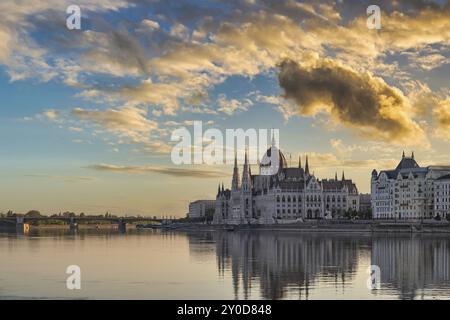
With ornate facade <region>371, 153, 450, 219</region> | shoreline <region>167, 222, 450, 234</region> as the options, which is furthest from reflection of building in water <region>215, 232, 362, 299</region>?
ornate facade <region>371, 153, 450, 219</region>

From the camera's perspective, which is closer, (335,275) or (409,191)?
(335,275)

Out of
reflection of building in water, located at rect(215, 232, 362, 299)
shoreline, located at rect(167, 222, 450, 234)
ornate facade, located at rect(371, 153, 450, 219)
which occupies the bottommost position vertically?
shoreline, located at rect(167, 222, 450, 234)

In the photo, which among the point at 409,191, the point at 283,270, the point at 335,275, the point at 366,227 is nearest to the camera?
the point at 335,275

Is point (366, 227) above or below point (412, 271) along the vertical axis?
below

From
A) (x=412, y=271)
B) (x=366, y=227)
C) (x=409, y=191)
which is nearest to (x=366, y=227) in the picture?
(x=366, y=227)

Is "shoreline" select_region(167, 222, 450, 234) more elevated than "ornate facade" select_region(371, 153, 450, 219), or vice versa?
"ornate facade" select_region(371, 153, 450, 219)

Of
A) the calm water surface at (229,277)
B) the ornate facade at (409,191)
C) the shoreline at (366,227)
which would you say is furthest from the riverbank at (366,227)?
A: the calm water surface at (229,277)

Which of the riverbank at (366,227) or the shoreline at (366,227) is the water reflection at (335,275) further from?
the riverbank at (366,227)

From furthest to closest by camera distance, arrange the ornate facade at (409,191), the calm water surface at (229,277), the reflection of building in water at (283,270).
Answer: the ornate facade at (409,191)
the reflection of building in water at (283,270)
the calm water surface at (229,277)

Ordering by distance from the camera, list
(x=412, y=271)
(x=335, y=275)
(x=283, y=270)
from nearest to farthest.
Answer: (x=335, y=275)
(x=412, y=271)
(x=283, y=270)

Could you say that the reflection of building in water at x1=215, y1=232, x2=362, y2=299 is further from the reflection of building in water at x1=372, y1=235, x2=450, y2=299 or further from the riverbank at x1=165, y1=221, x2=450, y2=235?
the riverbank at x1=165, y1=221, x2=450, y2=235

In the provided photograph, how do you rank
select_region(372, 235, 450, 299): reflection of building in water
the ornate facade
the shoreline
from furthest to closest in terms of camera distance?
the ornate facade
the shoreline
select_region(372, 235, 450, 299): reflection of building in water

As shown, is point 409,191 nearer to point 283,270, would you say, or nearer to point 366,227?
point 366,227

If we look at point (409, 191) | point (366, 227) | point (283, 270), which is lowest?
point (366, 227)
